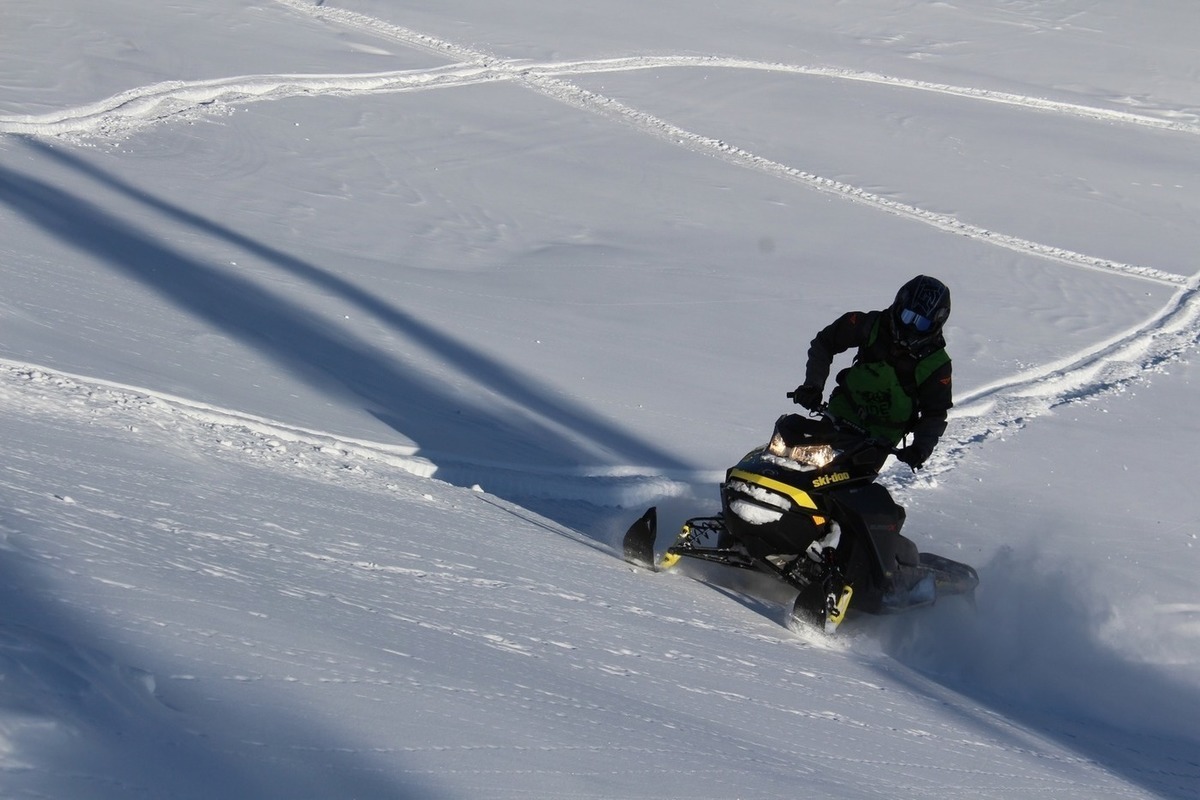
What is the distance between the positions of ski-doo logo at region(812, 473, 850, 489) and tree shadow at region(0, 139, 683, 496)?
199 centimetres

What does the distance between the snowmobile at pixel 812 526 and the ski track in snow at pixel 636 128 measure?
1482mm

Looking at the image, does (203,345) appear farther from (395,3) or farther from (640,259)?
(395,3)

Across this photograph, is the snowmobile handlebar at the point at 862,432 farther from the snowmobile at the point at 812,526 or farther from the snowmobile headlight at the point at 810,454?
the snowmobile headlight at the point at 810,454

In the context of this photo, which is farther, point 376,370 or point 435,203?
point 435,203

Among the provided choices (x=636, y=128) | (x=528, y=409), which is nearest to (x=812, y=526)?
(x=528, y=409)

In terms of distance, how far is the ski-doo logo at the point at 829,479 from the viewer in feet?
17.9

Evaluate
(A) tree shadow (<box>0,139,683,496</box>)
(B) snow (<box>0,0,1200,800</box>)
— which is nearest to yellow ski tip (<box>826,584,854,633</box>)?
(B) snow (<box>0,0,1200,800</box>)

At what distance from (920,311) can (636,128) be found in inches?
442

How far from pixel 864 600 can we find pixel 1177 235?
11817mm

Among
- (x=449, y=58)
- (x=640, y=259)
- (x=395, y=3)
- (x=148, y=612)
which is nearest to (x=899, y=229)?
(x=640, y=259)

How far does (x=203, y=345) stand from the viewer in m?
7.25

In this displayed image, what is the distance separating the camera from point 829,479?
550 cm

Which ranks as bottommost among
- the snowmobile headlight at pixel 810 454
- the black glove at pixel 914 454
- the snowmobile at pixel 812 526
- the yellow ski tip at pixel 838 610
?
the yellow ski tip at pixel 838 610

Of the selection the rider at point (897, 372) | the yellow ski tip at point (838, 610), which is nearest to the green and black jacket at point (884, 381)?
the rider at point (897, 372)
